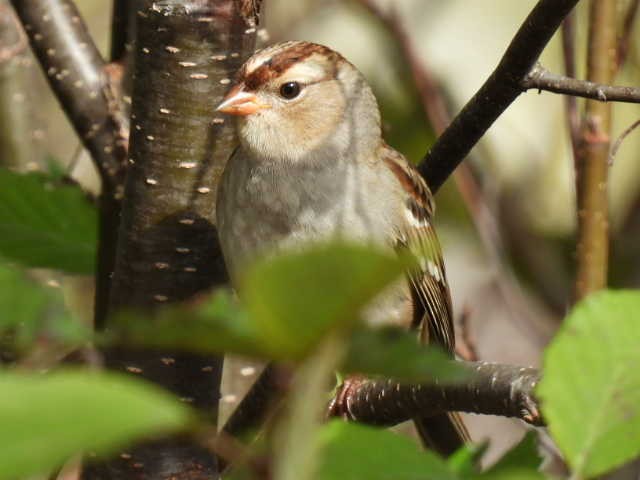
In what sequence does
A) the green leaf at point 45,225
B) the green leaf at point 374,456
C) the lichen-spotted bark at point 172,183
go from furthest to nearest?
the lichen-spotted bark at point 172,183, the green leaf at point 45,225, the green leaf at point 374,456

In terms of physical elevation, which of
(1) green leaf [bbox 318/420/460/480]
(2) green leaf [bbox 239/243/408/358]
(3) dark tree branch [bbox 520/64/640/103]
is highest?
(2) green leaf [bbox 239/243/408/358]

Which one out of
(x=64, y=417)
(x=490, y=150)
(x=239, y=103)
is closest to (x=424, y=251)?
(x=239, y=103)

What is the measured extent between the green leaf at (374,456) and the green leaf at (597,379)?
72 millimetres

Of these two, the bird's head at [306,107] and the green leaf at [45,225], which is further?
the bird's head at [306,107]

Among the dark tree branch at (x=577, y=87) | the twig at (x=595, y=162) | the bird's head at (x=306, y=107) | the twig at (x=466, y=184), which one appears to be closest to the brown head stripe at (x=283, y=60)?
the bird's head at (x=306, y=107)

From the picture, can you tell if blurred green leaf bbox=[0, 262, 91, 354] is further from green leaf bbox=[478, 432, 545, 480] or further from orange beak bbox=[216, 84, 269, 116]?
orange beak bbox=[216, 84, 269, 116]

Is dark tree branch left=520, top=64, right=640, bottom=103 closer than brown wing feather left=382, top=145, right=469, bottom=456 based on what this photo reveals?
Yes

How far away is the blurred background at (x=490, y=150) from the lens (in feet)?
13.4

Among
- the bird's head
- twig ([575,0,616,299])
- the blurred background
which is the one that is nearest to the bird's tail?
twig ([575,0,616,299])

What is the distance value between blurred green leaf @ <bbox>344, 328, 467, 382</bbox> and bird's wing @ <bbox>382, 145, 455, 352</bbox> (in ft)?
6.06

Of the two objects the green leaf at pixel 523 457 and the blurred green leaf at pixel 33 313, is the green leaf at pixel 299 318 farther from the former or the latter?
the green leaf at pixel 523 457

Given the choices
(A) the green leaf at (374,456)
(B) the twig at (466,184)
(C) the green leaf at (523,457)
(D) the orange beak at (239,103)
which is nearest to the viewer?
(A) the green leaf at (374,456)

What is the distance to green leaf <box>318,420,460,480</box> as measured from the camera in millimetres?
544

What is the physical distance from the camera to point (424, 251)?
2465 millimetres
